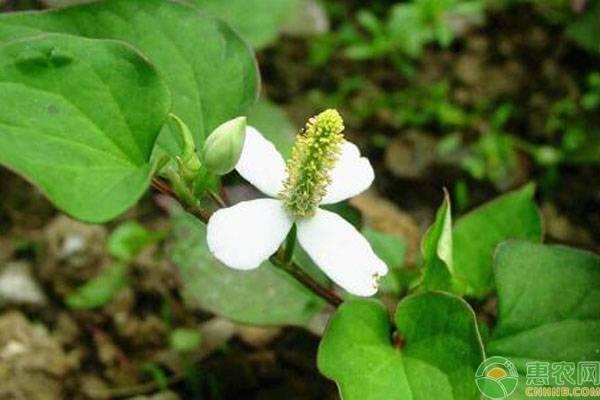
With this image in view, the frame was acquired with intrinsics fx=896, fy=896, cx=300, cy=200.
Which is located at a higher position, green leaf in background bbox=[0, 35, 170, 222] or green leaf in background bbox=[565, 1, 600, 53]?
green leaf in background bbox=[0, 35, 170, 222]

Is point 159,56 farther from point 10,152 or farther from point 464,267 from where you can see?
point 464,267

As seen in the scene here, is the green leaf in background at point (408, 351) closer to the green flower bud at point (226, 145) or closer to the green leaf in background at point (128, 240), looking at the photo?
the green flower bud at point (226, 145)

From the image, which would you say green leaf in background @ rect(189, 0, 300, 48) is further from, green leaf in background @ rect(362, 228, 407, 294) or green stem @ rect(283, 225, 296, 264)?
green stem @ rect(283, 225, 296, 264)

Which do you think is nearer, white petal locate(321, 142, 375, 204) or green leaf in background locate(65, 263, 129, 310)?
white petal locate(321, 142, 375, 204)

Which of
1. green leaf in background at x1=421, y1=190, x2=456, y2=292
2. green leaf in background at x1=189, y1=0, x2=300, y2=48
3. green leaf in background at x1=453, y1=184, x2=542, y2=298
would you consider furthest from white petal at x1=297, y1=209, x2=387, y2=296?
green leaf in background at x1=189, y1=0, x2=300, y2=48

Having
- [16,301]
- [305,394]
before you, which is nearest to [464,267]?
[305,394]

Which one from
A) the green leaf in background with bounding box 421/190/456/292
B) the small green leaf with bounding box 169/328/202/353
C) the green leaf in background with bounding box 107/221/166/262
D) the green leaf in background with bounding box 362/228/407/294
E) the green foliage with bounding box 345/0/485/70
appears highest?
the green leaf in background with bounding box 421/190/456/292
